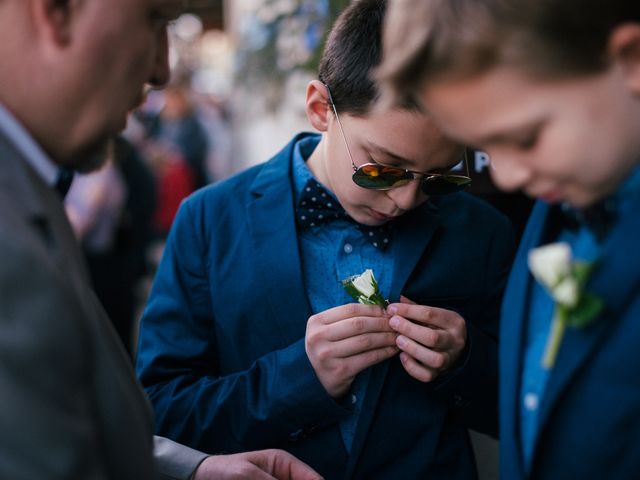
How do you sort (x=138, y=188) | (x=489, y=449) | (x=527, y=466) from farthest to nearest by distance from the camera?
(x=138, y=188) → (x=489, y=449) → (x=527, y=466)

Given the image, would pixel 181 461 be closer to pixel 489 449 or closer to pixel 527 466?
pixel 527 466

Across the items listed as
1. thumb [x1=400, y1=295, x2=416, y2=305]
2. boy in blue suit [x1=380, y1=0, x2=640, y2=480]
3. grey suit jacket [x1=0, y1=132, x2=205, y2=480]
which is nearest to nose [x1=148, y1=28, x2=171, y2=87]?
grey suit jacket [x1=0, y1=132, x2=205, y2=480]

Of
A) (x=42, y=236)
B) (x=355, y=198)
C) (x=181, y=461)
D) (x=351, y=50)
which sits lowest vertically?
(x=181, y=461)

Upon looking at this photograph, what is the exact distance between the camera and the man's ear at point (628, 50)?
1019mm

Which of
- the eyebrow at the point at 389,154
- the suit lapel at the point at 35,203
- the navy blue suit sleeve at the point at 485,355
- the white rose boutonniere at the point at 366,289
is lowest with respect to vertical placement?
the navy blue suit sleeve at the point at 485,355

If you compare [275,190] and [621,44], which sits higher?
[621,44]

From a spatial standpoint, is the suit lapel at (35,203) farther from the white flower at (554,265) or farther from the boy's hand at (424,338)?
the boy's hand at (424,338)

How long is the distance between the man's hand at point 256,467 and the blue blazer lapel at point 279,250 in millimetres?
325

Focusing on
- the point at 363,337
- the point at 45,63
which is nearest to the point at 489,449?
the point at 363,337

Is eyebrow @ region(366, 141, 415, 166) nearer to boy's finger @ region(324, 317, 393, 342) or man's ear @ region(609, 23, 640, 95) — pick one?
boy's finger @ region(324, 317, 393, 342)

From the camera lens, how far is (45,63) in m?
1.13

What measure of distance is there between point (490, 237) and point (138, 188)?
3.99 meters

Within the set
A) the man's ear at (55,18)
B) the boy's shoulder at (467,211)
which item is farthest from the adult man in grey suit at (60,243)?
the boy's shoulder at (467,211)

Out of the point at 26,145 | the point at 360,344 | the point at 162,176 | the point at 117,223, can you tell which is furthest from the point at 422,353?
the point at 162,176
